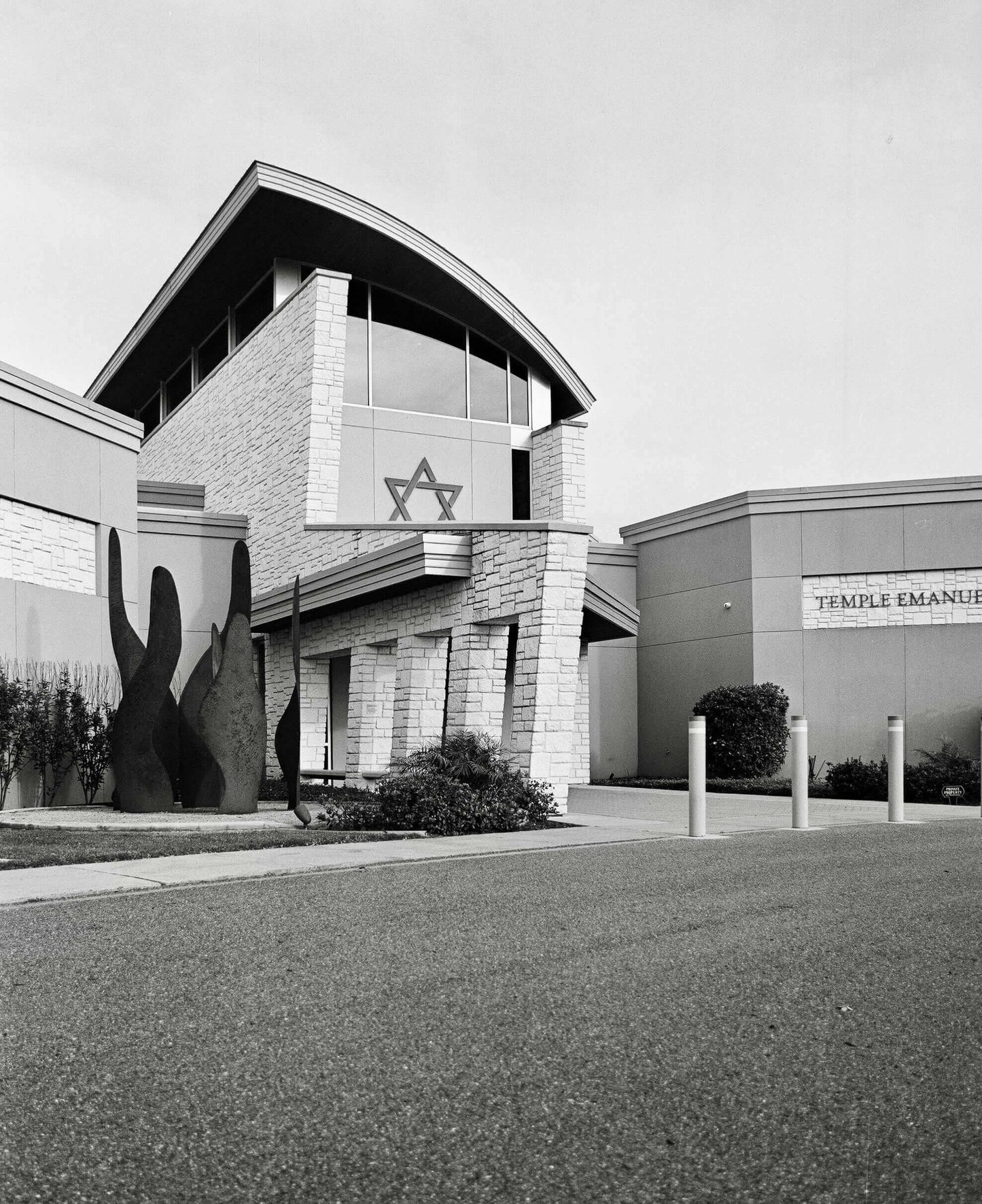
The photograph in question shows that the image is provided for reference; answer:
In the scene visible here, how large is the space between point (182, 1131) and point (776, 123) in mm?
17555

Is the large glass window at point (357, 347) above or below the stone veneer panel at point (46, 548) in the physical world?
above

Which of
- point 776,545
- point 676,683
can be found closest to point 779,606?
point 776,545

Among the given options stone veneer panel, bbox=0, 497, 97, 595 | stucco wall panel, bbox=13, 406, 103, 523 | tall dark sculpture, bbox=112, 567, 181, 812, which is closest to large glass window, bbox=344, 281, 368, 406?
stucco wall panel, bbox=13, 406, 103, 523

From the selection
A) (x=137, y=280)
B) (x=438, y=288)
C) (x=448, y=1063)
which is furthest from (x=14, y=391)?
(x=137, y=280)

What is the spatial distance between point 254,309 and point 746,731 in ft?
45.1

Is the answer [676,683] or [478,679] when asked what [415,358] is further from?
[478,679]

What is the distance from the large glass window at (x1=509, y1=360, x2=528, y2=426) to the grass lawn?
15.0 m

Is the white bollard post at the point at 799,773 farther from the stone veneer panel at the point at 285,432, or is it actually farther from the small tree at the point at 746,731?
the stone veneer panel at the point at 285,432

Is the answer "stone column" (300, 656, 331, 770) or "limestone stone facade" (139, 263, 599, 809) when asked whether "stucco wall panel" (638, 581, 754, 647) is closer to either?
"limestone stone facade" (139, 263, 599, 809)

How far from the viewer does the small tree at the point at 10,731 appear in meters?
15.0

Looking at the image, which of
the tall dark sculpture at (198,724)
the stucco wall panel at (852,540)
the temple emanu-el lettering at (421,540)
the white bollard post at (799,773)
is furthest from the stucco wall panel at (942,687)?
the tall dark sculpture at (198,724)

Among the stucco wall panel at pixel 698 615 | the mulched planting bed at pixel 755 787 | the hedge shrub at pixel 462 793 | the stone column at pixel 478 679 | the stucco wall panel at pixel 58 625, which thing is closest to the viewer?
the hedge shrub at pixel 462 793

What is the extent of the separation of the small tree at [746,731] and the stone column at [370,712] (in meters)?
6.03

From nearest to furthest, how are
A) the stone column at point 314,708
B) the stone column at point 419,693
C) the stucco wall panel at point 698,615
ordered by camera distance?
the stone column at point 419,693
the stone column at point 314,708
the stucco wall panel at point 698,615
